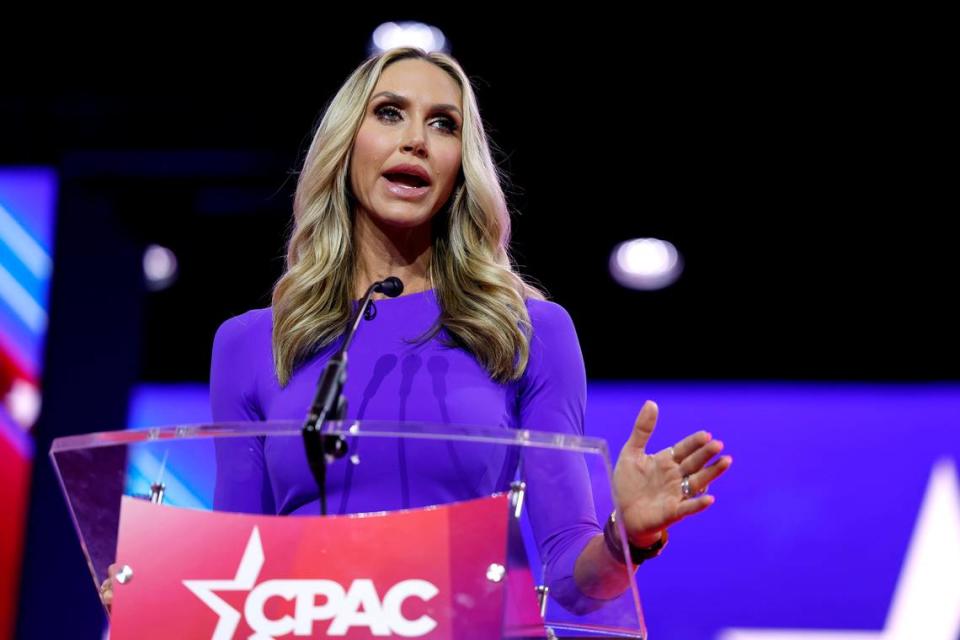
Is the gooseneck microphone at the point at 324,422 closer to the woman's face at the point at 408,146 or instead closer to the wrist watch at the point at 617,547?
the wrist watch at the point at 617,547

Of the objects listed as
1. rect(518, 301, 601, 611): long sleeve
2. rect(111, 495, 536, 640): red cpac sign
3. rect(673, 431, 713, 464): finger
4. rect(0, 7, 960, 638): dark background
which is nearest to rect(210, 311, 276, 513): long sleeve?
rect(111, 495, 536, 640): red cpac sign

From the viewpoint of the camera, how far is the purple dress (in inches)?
53.1

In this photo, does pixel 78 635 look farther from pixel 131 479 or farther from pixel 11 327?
pixel 131 479

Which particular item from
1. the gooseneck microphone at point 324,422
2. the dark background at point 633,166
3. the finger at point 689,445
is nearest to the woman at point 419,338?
the finger at point 689,445

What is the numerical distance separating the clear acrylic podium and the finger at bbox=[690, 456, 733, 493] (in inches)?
4.2

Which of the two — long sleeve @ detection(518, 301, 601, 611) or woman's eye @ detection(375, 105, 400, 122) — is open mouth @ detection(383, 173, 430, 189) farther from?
long sleeve @ detection(518, 301, 601, 611)

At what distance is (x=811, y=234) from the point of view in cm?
550

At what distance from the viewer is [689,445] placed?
140 centimetres

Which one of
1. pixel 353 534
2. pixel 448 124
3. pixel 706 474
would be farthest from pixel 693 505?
pixel 448 124

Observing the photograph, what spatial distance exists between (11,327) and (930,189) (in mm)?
3678

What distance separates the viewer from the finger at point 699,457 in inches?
54.5

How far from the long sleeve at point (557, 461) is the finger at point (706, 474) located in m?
0.12

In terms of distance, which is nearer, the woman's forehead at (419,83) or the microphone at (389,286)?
the microphone at (389,286)

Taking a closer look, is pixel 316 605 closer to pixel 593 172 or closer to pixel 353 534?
pixel 353 534
